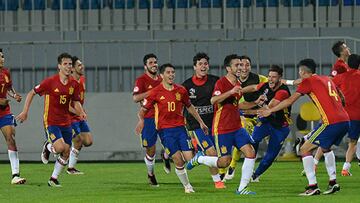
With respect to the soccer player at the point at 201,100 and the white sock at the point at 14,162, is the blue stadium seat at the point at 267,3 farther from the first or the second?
the white sock at the point at 14,162

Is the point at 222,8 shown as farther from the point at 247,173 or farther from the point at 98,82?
the point at 247,173

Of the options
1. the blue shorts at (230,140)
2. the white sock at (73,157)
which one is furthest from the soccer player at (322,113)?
the white sock at (73,157)

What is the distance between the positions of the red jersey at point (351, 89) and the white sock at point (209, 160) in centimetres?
430

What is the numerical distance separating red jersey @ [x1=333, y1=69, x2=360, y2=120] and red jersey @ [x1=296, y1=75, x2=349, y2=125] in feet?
16.6

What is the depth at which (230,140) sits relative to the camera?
17.8 meters

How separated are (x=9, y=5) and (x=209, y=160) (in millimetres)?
16377

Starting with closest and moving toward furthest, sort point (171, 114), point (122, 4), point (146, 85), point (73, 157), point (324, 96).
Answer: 1. point (324, 96)
2. point (171, 114)
3. point (146, 85)
4. point (73, 157)
5. point (122, 4)

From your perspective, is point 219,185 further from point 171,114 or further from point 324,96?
point 324,96

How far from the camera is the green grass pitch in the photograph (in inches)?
651

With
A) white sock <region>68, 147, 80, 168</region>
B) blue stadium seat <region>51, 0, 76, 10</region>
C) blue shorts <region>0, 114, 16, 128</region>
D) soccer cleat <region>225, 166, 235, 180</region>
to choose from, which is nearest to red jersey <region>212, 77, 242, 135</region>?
soccer cleat <region>225, 166, 235, 180</region>

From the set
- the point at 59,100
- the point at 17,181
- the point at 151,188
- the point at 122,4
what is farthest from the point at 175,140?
the point at 122,4

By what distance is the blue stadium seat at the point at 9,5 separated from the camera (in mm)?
33416

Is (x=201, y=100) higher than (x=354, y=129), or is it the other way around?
(x=201, y=100)

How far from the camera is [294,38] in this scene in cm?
2984
